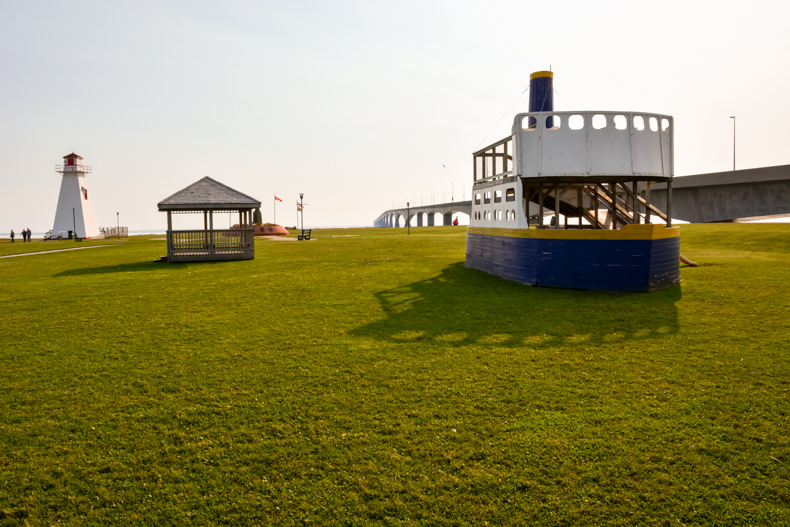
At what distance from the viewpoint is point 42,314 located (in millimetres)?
12852

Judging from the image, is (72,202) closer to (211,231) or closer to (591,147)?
(211,231)

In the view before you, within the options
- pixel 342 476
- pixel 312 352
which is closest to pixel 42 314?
pixel 312 352

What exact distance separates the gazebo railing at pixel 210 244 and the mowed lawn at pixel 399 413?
1286 cm

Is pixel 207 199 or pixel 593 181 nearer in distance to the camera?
pixel 593 181

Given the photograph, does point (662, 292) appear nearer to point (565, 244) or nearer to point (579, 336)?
point (565, 244)

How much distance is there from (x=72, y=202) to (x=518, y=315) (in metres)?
79.1

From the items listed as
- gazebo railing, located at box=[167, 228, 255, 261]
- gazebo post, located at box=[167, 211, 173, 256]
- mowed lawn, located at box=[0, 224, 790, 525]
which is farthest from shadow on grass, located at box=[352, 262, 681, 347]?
gazebo post, located at box=[167, 211, 173, 256]

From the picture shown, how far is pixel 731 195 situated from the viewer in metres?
41.7

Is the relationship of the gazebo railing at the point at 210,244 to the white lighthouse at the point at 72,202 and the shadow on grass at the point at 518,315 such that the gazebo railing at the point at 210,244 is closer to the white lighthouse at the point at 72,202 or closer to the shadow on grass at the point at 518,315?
the shadow on grass at the point at 518,315

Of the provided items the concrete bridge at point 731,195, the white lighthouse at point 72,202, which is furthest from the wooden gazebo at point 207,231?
the white lighthouse at point 72,202

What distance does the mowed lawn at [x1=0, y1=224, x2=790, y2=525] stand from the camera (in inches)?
189

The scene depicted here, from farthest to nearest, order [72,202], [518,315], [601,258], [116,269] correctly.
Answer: [72,202] < [116,269] < [601,258] < [518,315]

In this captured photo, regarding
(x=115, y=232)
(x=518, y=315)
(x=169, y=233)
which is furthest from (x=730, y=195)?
(x=115, y=232)

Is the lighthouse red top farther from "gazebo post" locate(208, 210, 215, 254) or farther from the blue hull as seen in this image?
the blue hull
